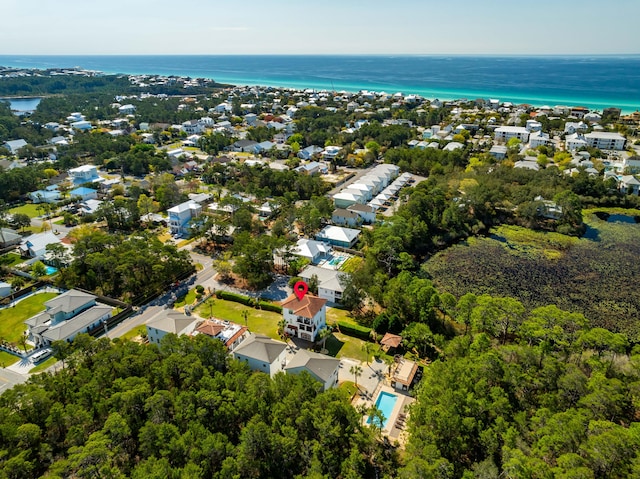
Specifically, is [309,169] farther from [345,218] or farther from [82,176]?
[82,176]

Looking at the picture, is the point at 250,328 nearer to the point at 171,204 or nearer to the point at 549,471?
the point at 549,471

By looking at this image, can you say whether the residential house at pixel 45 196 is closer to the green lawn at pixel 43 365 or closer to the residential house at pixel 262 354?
the green lawn at pixel 43 365

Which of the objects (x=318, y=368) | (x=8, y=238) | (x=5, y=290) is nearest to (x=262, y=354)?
(x=318, y=368)

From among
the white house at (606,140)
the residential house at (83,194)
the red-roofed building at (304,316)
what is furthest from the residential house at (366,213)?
the white house at (606,140)

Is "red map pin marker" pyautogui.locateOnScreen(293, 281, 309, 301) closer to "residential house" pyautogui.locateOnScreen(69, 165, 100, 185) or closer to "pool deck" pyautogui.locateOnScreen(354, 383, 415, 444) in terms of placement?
"pool deck" pyautogui.locateOnScreen(354, 383, 415, 444)

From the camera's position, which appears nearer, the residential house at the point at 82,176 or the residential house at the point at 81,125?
the residential house at the point at 82,176

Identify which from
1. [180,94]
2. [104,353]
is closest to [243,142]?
[104,353]

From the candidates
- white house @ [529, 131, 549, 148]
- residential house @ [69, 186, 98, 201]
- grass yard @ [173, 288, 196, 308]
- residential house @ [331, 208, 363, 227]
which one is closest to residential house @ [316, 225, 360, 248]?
residential house @ [331, 208, 363, 227]
